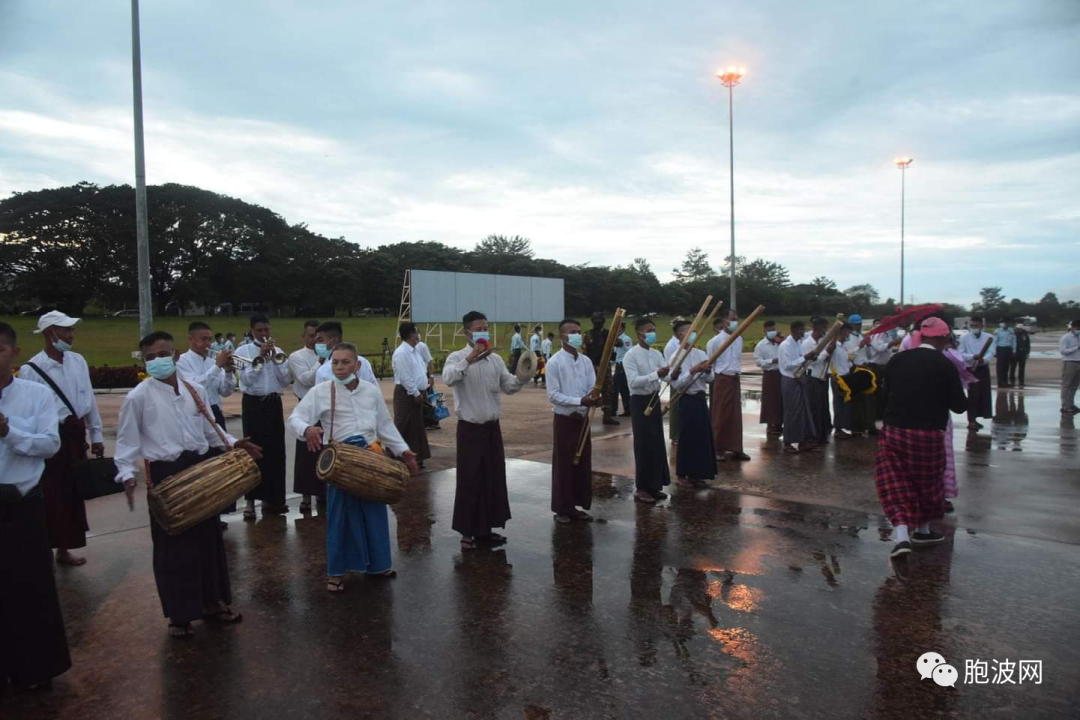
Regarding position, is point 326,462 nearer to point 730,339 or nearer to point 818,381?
point 730,339

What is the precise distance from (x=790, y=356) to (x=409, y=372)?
513 cm

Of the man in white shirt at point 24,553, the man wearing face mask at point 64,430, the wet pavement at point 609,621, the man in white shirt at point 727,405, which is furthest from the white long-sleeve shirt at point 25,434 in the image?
the man in white shirt at point 727,405

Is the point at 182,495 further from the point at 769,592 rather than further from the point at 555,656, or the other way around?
the point at 769,592

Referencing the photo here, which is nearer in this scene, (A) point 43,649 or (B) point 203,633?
(A) point 43,649

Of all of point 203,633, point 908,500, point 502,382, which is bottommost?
point 203,633

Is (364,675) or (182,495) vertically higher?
(182,495)

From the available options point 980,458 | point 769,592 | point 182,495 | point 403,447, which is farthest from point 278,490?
point 980,458

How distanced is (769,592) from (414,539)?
9.33ft

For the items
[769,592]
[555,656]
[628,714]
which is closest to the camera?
[628,714]

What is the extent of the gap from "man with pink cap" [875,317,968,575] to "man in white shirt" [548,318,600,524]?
2.43 m

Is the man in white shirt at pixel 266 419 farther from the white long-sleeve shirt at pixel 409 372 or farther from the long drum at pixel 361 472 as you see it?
the long drum at pixel 361 472

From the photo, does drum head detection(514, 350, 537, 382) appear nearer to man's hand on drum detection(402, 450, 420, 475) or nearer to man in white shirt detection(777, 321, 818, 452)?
man's hand on drum detection(402, 450, 420, 475)

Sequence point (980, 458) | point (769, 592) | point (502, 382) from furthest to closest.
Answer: point (980, 458), point (502, 382), point (769, 592)

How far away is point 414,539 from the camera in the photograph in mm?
6023
